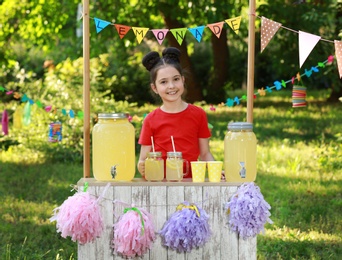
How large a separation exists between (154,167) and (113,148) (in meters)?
0.22

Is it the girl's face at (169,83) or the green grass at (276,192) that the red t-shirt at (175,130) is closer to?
the girl's face at (169,83)

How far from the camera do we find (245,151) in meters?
3.41

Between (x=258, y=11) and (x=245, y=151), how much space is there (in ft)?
30.5

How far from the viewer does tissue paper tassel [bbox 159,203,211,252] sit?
3.29 m

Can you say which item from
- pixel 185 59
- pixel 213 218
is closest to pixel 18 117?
pixel 213 218

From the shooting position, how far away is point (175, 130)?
12.8 feet

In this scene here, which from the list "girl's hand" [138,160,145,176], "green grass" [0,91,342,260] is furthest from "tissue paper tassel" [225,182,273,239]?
"green grass" [0,91,342,260]

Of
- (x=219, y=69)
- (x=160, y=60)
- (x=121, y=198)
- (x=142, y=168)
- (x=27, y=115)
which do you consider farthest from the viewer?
(x=219, y=69)

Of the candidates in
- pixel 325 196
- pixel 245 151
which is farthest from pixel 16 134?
Result: pixel 245 151

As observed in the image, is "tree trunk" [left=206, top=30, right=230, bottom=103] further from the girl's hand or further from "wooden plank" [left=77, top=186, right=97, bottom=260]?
"wooden plank" [left=77, top=186, right=97, bottom=260]

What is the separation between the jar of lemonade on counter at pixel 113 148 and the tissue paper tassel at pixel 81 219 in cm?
16

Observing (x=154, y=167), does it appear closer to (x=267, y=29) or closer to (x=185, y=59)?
(x=267, y=29)

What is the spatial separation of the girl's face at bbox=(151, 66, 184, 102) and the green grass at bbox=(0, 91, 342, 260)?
4.08ft

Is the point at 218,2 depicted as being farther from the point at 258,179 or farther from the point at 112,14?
the point at 258,179
